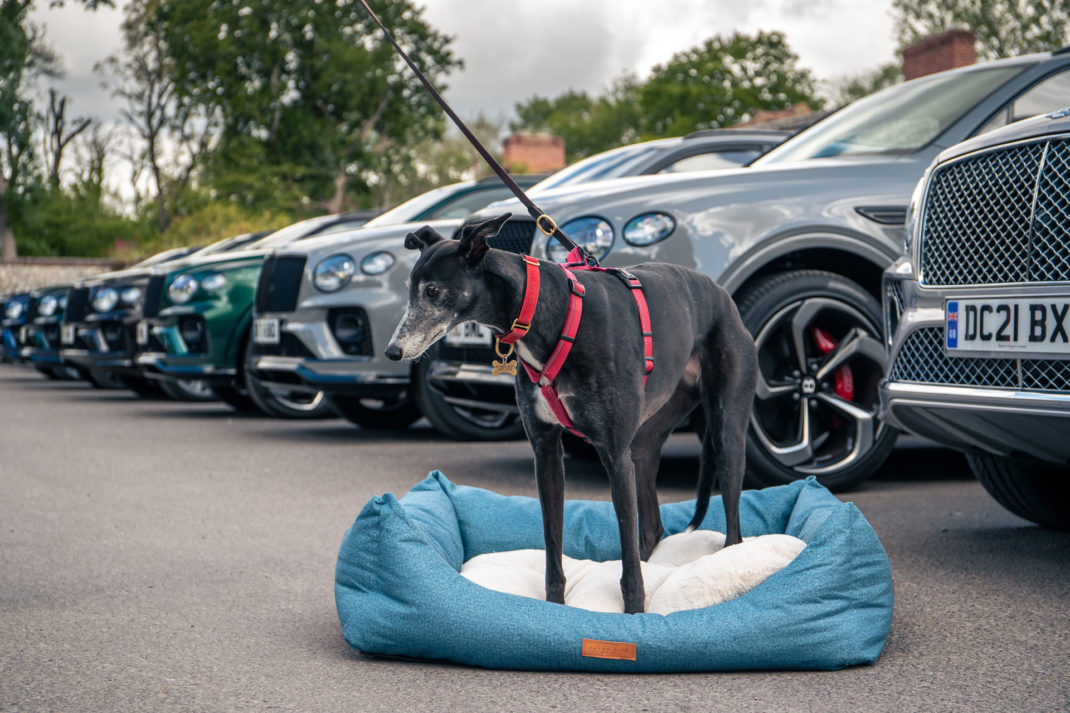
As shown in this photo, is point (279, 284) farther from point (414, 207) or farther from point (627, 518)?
point (627, 518)

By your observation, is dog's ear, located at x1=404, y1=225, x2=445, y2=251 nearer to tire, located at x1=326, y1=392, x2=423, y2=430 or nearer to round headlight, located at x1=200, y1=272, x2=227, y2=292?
tire, located at x1=326, y1=392, x2=423, y2=430

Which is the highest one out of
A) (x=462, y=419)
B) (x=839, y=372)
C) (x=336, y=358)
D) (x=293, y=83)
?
(x=293, y=83)

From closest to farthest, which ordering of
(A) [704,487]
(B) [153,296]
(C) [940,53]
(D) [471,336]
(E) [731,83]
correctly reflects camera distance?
(A) [704,487]
(D) [471,336]
(B) [153,296]
(C) [940,53]
(E) [731,83]

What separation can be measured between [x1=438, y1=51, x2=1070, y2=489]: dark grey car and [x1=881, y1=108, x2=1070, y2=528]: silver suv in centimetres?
103

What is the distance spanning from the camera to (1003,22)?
4853cm

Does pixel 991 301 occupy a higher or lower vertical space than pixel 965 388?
higher

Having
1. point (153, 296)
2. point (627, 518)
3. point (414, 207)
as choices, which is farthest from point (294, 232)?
point (627, 518)

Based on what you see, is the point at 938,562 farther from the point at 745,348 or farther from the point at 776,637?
the point at 776,637

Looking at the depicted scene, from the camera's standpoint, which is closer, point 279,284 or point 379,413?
point 279,284

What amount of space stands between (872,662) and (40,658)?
2.34 m

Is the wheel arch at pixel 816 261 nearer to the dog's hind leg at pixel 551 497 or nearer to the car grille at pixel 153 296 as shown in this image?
the dog's hind leg at pixel 551 497

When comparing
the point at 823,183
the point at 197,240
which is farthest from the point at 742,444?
the point at 197,240

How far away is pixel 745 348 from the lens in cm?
408

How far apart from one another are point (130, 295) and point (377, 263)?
18.2 ft
